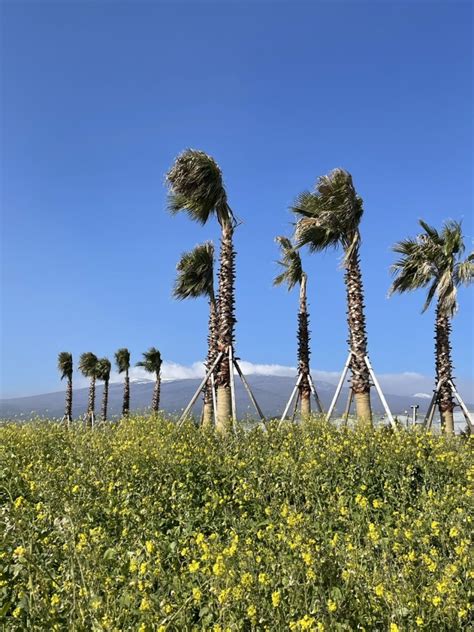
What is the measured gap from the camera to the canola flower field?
9.29 feet

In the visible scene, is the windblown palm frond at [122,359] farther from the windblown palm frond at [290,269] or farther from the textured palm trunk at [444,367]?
the textured palm trunk at [444,367]

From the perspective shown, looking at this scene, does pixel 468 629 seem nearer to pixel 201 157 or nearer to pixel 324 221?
pixel 324 221

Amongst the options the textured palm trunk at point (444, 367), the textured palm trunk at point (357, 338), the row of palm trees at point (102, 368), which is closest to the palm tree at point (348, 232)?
the textured palm trunk at point (357, 338)

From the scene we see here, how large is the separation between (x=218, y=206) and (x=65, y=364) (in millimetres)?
31632

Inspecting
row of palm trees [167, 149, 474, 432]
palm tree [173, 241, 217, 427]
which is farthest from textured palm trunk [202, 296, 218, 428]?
row of palm trees [167, 149, 474, 432]

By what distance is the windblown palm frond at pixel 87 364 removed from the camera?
41250 millimetres

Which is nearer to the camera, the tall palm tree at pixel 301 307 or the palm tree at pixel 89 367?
the tall palm tree at pixel 301 307

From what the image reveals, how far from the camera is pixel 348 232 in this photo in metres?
14.1

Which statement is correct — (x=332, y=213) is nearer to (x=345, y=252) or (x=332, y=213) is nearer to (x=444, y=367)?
(x=345, y=252)

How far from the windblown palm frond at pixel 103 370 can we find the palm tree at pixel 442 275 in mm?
33794

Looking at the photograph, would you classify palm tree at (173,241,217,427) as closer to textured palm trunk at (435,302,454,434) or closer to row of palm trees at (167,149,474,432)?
row of palm trees at (167,149,474,432)

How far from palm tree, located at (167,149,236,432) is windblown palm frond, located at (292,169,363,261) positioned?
247 centimetres

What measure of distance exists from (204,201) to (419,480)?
10.3 metres

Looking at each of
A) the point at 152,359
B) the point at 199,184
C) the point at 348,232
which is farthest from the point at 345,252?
the point at 152,359
